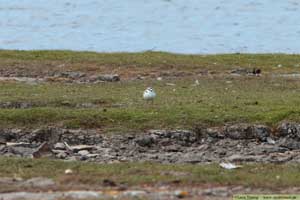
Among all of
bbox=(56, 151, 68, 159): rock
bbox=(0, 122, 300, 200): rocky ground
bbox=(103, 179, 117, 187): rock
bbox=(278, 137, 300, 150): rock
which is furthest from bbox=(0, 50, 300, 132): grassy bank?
bbox=(103, 179, 117, 187): rock

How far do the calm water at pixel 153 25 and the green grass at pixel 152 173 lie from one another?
67.9 ft

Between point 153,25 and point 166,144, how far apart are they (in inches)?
924

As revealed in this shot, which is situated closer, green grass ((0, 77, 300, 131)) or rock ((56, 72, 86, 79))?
green grass ((0, 77, 300, 131))

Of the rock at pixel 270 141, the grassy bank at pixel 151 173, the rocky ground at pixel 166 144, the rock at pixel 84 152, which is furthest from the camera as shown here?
the rock at pixel 270 141

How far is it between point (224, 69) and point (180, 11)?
16.1m

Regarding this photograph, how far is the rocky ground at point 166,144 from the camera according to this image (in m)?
16.2

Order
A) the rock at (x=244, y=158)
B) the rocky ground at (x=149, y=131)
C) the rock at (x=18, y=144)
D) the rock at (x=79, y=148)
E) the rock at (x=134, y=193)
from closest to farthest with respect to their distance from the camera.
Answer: the rock at (x=134, y=193) → the rocky ground at (x=149, y=131) → the rock at (x=244, y=158) → the rock at (x=79, y=148) → the rock at (x=18, y=144)

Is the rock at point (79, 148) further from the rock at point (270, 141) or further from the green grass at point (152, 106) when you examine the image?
the rock at point (270, 141)

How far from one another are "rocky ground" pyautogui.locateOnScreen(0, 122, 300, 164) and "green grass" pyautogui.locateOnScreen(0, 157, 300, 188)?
46.3 inches

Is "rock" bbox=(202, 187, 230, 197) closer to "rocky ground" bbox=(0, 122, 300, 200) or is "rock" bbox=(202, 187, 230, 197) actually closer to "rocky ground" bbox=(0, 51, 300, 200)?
"rocky ground" bbox=(0, 51, 300, 200)

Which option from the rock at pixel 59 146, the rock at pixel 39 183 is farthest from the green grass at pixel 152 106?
the rock at pixel 39 183

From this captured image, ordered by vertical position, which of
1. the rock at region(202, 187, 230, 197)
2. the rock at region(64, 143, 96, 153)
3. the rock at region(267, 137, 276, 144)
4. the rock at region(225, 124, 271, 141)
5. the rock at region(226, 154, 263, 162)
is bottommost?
the rock at region(226, 154, 263, 162)

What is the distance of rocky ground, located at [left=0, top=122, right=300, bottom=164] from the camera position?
16.2 meters

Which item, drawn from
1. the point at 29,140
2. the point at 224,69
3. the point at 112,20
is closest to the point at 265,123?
the point at 29,140
